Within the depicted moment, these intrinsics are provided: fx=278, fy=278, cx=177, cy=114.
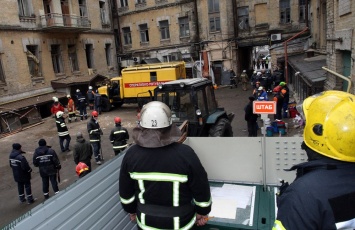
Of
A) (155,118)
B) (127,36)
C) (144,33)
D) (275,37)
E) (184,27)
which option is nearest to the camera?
(155,118)

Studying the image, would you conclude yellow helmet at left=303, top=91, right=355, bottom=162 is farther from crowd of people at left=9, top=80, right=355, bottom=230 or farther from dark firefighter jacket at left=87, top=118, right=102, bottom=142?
dark firefighter jacket at left=87, top=118, right=102, bottom=142

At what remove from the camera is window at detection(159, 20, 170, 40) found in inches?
1019

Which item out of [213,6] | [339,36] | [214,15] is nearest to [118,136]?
[339,36]

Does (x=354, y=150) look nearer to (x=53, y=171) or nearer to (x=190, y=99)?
(x=190, y=99)

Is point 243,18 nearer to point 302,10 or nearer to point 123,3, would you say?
point 302,10

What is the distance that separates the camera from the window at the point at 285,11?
22000mm

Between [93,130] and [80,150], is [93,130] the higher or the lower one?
the higher one

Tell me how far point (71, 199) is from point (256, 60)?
3164 centimetres

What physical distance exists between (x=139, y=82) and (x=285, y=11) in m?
13.8

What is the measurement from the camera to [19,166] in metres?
6.46

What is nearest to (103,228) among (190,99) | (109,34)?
(190,99)

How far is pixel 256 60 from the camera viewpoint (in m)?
31.9

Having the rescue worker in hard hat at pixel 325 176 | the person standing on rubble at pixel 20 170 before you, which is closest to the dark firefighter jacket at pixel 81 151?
the person standing on rubble at pixel 20 170

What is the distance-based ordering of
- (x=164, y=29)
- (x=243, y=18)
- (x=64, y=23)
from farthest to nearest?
(x=164, y=29) < (x=243, y=18) < (x=64, y=23)
